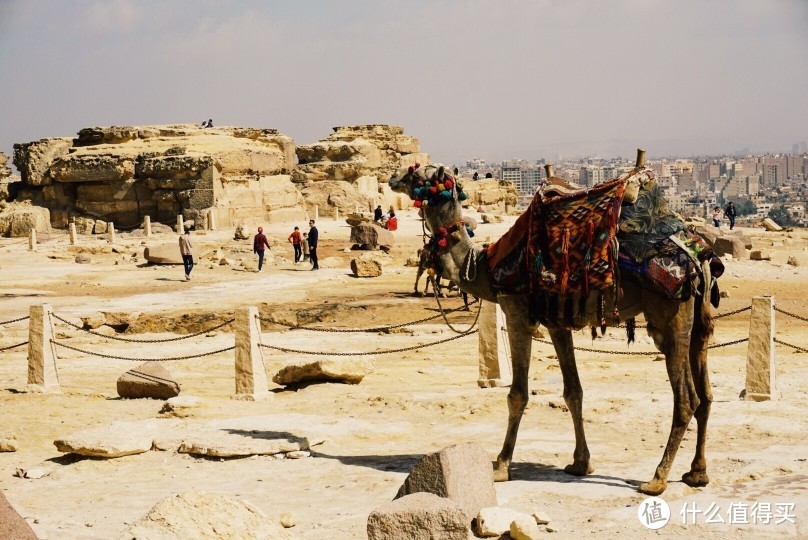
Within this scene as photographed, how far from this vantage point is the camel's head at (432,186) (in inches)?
330

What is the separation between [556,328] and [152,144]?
3654 cm

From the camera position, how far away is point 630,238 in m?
7.76

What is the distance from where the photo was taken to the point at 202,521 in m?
6.04

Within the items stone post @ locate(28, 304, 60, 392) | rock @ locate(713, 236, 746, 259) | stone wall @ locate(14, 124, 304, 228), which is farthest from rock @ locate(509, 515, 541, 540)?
stone wall @ locate(14, 124, 304, 228)

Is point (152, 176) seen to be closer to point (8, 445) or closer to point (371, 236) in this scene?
point (371, 236)

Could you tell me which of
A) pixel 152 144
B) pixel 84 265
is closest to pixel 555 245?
pixel 84 265

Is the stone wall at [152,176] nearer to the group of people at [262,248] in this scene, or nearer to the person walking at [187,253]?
the group of people at [262,248]

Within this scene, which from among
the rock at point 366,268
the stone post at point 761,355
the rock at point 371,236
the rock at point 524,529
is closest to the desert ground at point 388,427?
the rock at point 524,529

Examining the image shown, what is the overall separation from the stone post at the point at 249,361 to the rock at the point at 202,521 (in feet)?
20.2

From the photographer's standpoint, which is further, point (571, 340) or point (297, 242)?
point (297, 242)

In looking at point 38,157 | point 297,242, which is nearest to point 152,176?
point 38,157

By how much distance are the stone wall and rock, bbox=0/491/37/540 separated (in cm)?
3368

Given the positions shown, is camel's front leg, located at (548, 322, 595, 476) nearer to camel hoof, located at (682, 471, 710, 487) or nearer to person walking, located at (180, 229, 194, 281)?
camel hoof, located at (682, 471, 710, 487)

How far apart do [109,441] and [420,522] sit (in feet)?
15.0
